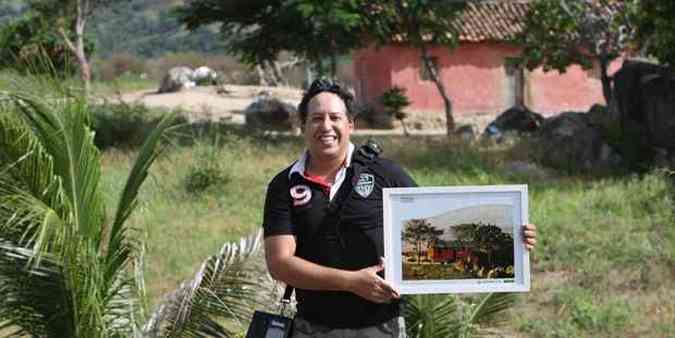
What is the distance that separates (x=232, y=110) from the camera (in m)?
28.2

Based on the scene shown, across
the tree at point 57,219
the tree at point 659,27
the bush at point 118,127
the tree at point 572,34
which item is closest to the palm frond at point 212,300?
the tree at point 57,219

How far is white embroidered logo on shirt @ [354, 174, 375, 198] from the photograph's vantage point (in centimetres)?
395

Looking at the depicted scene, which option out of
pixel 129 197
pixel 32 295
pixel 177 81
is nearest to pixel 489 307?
pixel 129 197

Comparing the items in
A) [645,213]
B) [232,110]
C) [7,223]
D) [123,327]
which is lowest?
[123,327]

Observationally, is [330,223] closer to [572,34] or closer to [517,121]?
[572,34]

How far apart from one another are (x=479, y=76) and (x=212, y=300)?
2594 cm

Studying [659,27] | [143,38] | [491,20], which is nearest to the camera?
[659,27]

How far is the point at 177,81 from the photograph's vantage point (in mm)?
34750

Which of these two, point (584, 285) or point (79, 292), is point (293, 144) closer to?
point (584, 285)

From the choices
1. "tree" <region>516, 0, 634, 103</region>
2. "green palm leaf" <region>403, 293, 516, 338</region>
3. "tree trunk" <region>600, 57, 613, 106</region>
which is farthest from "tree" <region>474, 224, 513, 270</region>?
"tree" <region>516, 0, 634, 103</region>

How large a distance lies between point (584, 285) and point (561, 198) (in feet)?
9.67

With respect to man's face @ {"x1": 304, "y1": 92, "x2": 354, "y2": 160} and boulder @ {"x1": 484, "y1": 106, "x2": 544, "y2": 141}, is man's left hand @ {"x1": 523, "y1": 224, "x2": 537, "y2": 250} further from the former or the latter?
boulder @ {"x1": 484, "y1": 106, "x2": 544, "y2": 141}

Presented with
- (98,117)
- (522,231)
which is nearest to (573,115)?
(98,117)

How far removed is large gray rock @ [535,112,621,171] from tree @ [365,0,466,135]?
411 cm
